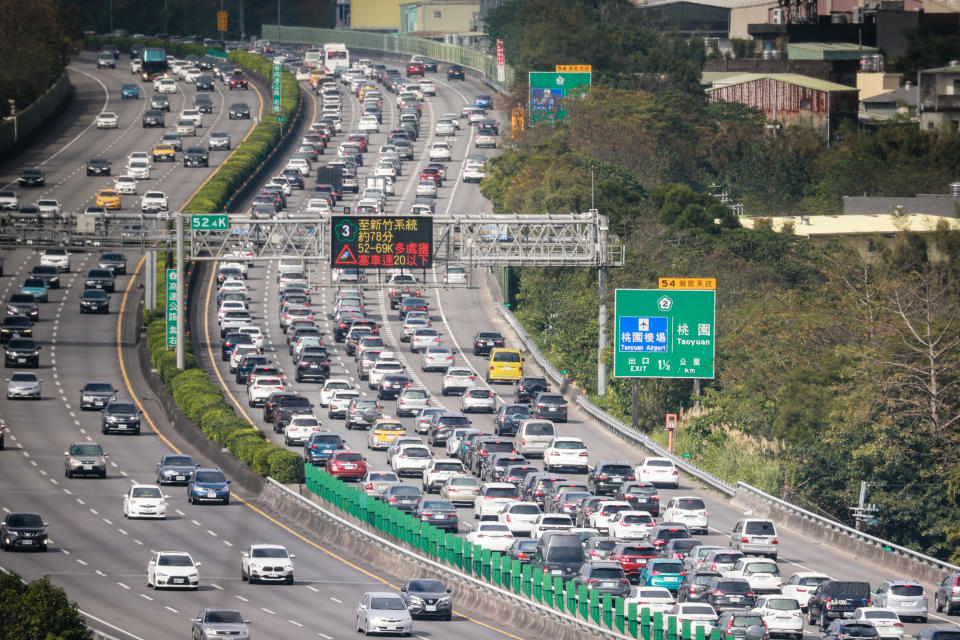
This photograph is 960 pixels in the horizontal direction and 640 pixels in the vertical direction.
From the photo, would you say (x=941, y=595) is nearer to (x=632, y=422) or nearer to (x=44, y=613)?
(x=44, y=613)

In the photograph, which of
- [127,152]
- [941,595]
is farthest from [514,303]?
[941,595]

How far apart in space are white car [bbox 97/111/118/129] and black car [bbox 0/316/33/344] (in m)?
63.9

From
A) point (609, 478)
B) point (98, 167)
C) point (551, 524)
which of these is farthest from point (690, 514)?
point (98, 167)

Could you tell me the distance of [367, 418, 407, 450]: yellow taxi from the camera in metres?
73.5

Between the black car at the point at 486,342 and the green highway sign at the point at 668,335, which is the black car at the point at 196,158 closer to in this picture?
the black car at the point at 486,342

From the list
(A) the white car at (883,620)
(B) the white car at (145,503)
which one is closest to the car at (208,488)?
(B) the white car at (145,503)

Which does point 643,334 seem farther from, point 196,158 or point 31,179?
point 196,158

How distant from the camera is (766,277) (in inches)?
4370

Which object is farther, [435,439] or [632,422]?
[632,422]

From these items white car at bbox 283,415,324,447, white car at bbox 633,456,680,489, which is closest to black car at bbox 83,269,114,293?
white car at bbox 283,415,324,447

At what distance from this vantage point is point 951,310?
316 feet

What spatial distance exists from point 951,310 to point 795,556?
40436 mm

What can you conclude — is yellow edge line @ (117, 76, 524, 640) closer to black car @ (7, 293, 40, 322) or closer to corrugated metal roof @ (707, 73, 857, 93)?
black car @ (7, 293, 40, 322)

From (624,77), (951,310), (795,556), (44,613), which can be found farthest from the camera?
(624,77)
